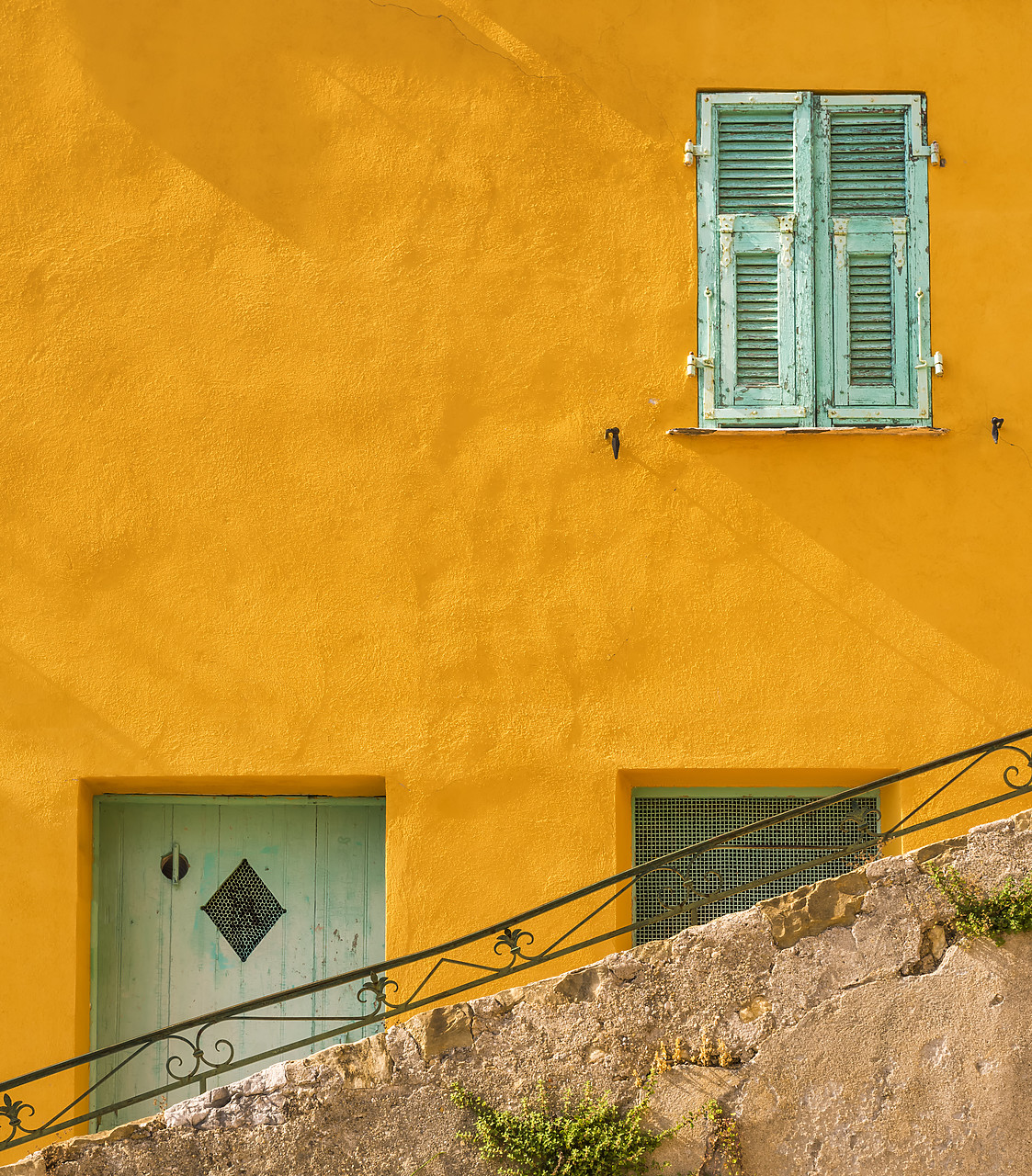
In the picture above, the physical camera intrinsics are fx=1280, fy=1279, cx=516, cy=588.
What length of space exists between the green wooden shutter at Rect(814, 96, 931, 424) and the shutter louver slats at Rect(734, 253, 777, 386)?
0.24 metres

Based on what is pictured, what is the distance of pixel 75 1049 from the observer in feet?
19.9

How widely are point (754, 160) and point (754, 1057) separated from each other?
434cm

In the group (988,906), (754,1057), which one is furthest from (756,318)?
(754,1057)

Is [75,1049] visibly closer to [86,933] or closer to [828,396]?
[86,933]

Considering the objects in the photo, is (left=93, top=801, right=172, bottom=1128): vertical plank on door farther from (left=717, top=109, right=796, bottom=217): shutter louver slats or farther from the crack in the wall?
(left=717, top=109, right=796, bottom=217): shutter louver slats

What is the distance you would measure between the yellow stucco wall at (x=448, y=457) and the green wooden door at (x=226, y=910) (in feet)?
0.97

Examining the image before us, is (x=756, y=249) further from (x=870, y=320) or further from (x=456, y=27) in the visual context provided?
(x=456, y=27)

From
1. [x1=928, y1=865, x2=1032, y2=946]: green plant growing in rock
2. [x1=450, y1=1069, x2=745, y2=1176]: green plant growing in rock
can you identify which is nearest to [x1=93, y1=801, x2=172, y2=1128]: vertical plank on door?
[x1=450, y1=1069, x2=745, y2=1176]: green plant growing in rock

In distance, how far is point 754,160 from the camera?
21.2 ft

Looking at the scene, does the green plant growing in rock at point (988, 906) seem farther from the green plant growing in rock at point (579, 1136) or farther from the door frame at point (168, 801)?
the door frame at point (168, 801)

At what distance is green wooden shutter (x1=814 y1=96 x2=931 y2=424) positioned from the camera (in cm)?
639

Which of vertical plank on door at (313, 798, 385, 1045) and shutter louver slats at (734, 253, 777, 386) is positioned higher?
shutter louver slats at (734, 253, 777, 386)

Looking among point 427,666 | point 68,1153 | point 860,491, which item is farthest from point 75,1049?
point 860,491

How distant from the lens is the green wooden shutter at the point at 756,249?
638 centimetres
